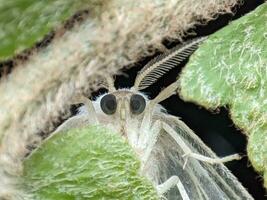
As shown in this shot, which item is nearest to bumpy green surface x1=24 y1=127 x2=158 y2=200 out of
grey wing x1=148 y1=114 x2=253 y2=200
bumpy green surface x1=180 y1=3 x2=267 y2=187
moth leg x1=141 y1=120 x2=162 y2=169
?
bumpy green surface x1=180 y1=3 x2=267 y2=187

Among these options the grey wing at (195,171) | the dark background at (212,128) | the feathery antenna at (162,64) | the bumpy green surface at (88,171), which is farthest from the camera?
the grey wing at (195,171)

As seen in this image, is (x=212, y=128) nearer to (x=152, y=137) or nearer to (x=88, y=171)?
(x=152, y=137)

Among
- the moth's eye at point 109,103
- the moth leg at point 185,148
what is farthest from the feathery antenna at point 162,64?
the moth leg at point 185,148

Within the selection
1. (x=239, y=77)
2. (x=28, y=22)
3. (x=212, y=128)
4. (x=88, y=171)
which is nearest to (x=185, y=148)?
(x=212, y=128)

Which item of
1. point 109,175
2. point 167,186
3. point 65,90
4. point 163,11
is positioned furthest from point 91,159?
point 167,186

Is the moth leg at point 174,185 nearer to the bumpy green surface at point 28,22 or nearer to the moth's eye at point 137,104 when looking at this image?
the moth's eye at point 137,104

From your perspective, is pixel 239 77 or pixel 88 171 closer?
pixel 88 171
